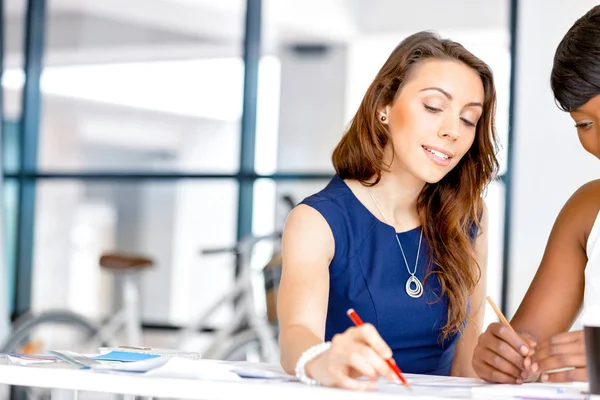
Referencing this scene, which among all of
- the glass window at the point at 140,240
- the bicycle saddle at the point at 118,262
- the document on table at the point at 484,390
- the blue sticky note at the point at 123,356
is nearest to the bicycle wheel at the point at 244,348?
the bicycle saddle at the point at 118,262

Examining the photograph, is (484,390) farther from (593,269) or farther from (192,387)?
(593,269)

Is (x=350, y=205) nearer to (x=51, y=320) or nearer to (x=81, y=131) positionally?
(x=51, y=320)

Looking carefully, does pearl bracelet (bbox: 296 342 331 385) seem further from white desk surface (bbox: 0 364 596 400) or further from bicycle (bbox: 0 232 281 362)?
bicycle (bbox: 0 232 281 362)

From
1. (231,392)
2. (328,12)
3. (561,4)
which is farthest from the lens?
(328,12)

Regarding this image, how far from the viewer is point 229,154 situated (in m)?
4.52

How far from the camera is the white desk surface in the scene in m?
1.12

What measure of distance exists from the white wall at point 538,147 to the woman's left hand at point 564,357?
6.99ft

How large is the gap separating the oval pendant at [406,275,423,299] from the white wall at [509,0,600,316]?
1773mm

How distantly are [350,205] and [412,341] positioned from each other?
29cm

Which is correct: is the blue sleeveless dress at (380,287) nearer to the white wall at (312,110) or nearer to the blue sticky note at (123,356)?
the blue sticky note at (123,356)

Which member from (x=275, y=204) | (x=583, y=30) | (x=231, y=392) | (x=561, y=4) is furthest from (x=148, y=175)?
(x=231, y=392)

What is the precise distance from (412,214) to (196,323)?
6.81 feet

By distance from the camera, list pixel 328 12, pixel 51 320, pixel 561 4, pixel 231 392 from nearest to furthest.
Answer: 1. pixel 231 392
2. pixel 561 4
3. pixel 51 320
4. pixel 328 12

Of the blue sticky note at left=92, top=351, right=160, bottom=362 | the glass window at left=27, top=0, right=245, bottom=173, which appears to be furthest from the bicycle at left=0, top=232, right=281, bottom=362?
the blue sticky note at left=92, top=351, right=160, bottom=362
